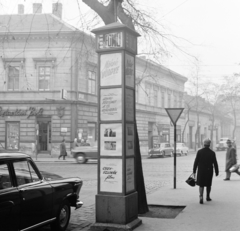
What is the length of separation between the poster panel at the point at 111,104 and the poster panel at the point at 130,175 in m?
0.88

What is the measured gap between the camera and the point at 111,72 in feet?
24.8

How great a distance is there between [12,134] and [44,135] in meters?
2.94

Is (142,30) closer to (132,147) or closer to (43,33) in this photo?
(132,147)

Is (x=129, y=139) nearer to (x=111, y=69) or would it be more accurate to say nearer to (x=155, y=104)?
(x=111, y=69)

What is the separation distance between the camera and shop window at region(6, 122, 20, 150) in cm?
3594

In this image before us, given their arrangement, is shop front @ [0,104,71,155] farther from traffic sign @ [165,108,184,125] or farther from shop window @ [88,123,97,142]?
traffic sign @ [165,108,184,125]

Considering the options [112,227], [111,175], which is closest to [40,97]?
[111,175]

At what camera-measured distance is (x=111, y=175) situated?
734 centimetres

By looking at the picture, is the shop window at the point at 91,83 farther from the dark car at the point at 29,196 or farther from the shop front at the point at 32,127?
the dark car at the point at 29,196

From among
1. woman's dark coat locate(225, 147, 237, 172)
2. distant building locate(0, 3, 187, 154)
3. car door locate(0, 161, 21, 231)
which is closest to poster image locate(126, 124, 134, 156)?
car door locate(0, 161, 21, 231)

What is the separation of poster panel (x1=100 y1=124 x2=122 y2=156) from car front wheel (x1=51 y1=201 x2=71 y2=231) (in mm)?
1228

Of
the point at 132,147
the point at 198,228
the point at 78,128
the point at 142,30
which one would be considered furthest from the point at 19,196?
the point at 78,128

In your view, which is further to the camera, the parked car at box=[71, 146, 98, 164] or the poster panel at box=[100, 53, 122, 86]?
the parked car at box=[71, 146, 98, 164]

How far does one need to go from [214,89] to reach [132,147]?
53095mm
